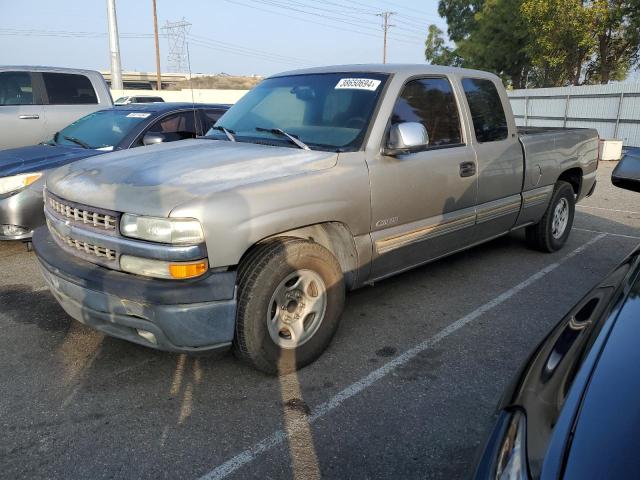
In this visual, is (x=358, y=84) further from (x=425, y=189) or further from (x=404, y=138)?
(x=425, y=189)

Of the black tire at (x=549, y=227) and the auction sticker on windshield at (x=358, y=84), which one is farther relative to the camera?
the black tire at (x=549, y=227)

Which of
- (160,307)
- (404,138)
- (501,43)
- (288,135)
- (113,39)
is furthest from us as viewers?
(501,43)

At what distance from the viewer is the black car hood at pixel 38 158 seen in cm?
530

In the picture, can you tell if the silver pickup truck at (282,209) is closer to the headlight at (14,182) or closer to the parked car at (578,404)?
the parked car at (578,404)

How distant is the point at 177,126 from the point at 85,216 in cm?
368

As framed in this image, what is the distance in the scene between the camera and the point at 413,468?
97.5 inches

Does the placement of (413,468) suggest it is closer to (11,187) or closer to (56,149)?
(11,187)

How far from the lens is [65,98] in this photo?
8688mm

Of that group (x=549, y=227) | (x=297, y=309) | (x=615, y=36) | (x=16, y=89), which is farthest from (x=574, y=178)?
(x=615, y=36)

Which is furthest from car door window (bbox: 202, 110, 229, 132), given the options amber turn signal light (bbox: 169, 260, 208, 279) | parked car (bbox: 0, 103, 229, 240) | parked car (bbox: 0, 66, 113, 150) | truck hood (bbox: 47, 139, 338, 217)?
amber turn signal light (bbox: 169, 260, 208, 279)

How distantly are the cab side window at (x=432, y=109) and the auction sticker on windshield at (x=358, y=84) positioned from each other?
0.69ft

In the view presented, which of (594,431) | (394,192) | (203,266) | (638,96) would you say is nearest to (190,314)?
(203,266)

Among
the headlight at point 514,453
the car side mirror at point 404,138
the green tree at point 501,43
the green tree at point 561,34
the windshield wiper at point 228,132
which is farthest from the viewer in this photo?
the green tree at point 501,43

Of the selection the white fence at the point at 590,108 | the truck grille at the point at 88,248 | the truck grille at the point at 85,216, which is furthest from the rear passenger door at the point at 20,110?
the white fence at the point at 590,108
